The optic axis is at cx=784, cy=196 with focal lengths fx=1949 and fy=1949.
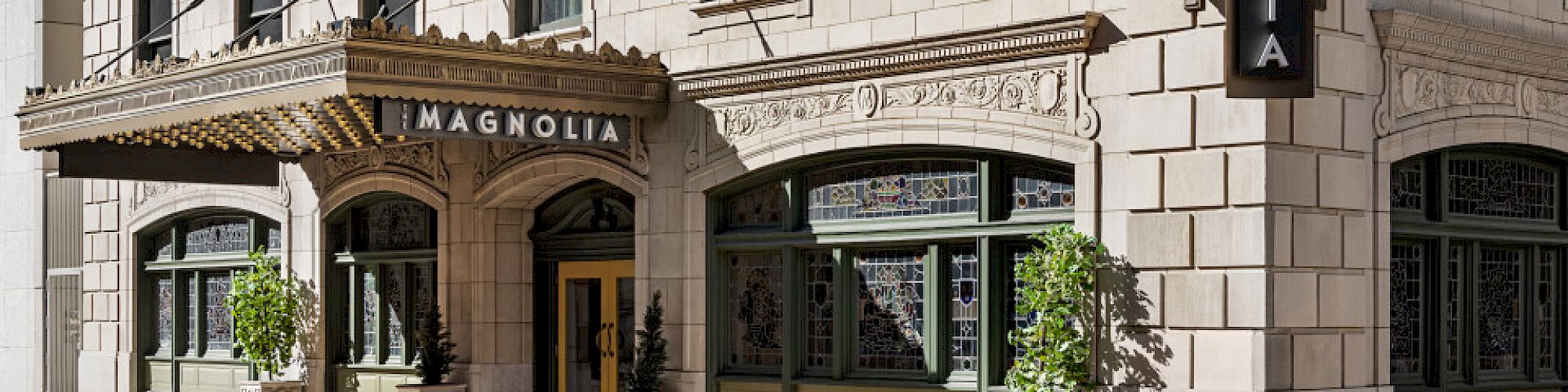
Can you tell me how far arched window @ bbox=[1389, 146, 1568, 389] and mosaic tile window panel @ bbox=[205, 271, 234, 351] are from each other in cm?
1435

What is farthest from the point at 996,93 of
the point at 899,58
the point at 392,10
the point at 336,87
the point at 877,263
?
the point at 392,10

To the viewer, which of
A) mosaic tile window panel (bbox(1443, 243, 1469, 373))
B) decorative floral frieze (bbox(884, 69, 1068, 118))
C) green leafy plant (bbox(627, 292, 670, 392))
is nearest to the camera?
decorative floral frieze (bbox(884, 69, 1068, 118))

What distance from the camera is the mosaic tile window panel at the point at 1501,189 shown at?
15562 millimetres

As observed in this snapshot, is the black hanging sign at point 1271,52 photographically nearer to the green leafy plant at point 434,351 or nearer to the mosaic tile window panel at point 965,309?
the mosaic tile window panel at point 965,309

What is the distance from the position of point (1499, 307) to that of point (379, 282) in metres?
11.6

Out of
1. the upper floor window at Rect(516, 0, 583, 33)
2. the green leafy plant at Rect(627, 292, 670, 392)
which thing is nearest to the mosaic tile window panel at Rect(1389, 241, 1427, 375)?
the green leafy plant at Rect(627, 292, 670, 392)

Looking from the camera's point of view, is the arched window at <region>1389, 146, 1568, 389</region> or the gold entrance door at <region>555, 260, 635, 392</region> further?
the gold entrance door at <region>555, 260, 635, 392</region>

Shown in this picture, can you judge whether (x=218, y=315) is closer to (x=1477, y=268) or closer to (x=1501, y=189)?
(x=1477, y=268)

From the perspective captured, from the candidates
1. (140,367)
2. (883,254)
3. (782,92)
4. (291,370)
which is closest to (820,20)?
(782,92)

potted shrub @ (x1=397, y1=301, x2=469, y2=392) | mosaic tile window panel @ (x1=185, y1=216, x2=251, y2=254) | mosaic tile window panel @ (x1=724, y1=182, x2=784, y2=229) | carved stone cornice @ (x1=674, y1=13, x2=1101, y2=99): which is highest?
carved stone cornice @ (x1=674, y1=13, x2=1101, y2=99)

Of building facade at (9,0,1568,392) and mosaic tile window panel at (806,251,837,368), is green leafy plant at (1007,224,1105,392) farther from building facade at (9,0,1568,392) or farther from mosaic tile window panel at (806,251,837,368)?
mosaic tile window panel at (806,251,837,368)

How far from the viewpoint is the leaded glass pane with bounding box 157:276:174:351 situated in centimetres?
2484

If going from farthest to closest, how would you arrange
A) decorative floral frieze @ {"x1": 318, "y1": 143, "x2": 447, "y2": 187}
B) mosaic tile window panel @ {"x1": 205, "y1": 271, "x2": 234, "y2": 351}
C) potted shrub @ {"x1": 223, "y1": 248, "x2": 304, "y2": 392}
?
mosaic tile window panel @ {"x1": 205, "y1": 271, "x2": 234, "y2": 351}, potted shrub @ {"x1": 223, "y1": 248, "x2": 304, "y2": 392}, decorative floral frieze @ {"x1": 318, "y1": 143, "x2": 447, "y2": 187}

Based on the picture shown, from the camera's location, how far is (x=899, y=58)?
15.2m
